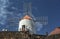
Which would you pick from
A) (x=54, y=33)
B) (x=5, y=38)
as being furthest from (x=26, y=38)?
(x=54, y=33)

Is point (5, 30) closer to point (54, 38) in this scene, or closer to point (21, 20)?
point (21, 20)

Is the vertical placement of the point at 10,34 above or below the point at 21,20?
below

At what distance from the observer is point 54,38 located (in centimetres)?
4206

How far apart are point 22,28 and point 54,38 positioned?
451 inches

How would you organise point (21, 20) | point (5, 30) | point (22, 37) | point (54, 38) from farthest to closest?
point (21, 20) < point (5, 30) < point (22, 37) < point (54, 38)

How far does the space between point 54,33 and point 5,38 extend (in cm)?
1064

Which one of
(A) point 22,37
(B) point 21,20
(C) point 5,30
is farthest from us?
(B) point 21,20

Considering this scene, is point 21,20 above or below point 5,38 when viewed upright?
above

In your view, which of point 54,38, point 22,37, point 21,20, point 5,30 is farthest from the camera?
point 21,20

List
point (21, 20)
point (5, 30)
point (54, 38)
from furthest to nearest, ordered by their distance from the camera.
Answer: point (21, 20) → point (5, 30) → point (54, 38)

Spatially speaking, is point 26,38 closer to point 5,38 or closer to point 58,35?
point 5,38

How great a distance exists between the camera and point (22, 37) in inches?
1955

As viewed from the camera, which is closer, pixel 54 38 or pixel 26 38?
pixel 54 38

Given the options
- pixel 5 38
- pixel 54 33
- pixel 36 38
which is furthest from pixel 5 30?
pixel 54 33
